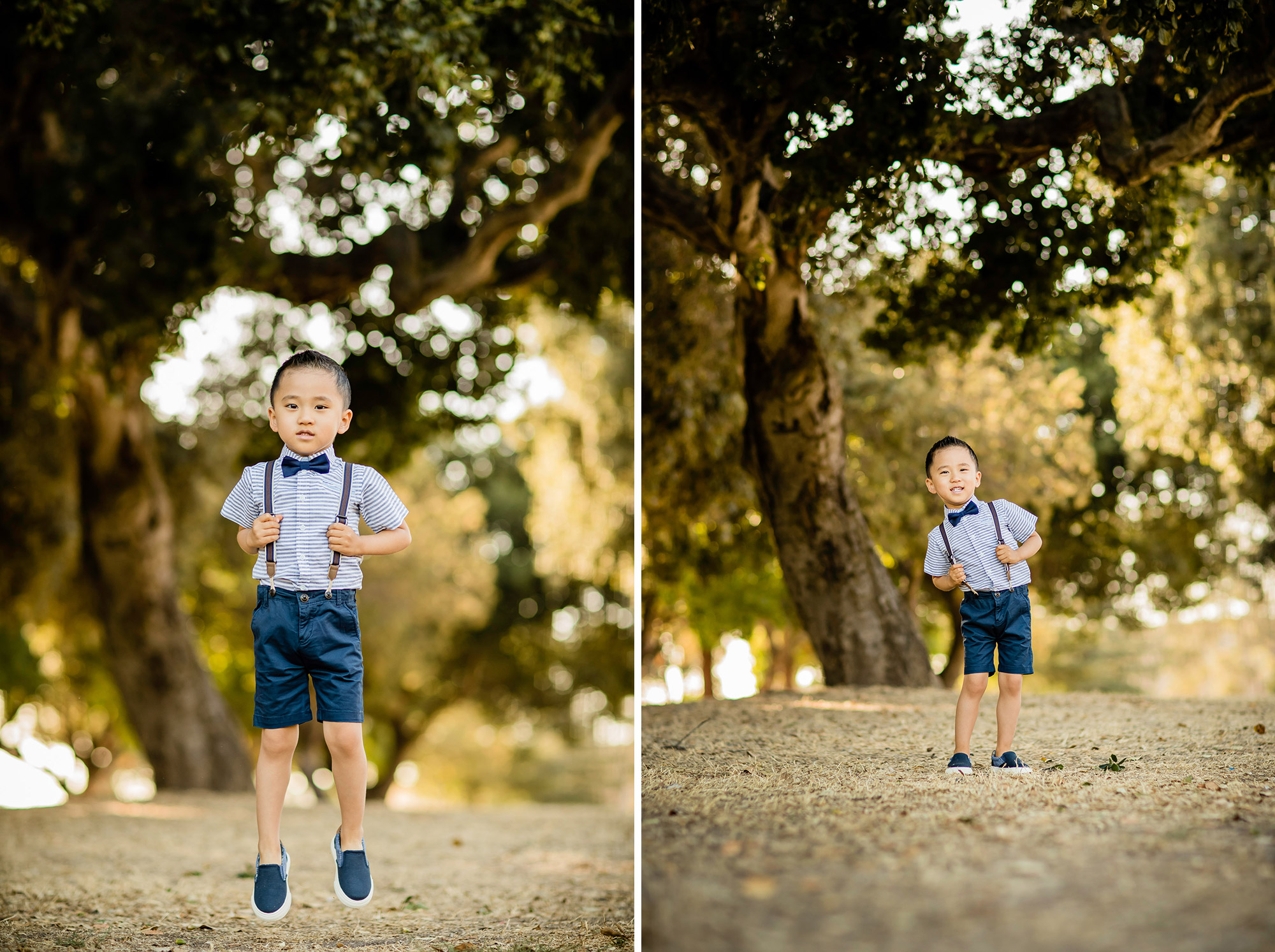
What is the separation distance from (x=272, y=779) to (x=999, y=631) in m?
2.67

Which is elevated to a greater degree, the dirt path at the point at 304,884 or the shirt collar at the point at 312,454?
the shirt collar at the point at 312,454

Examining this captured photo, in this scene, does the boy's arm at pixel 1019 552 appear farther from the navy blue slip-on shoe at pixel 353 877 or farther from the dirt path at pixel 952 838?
the navy blue slip-on shoe at pixel 353 877

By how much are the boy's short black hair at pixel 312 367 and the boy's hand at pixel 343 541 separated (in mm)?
479

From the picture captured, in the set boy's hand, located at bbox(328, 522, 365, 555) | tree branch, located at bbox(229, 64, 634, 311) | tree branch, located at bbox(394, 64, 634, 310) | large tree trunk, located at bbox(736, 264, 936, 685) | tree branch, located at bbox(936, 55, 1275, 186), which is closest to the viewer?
boy's hand, located at bbox(328, 522, 365, 555)

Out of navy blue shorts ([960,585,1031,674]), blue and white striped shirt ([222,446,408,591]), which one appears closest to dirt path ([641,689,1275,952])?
navy blue shorts ([960,585,1031,674])

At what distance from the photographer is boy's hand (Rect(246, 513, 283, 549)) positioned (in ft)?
11.3

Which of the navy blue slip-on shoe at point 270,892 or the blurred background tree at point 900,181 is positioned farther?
the blurred background tree at point 900,181

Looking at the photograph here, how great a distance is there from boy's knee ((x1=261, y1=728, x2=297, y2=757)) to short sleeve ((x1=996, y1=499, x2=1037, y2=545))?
267cm

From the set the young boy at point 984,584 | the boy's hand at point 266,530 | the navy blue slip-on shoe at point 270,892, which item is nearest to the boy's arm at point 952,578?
the young boy at point 984,584

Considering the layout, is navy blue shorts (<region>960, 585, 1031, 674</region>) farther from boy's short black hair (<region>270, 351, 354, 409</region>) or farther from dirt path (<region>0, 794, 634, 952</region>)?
boy's short black hair (<region>270, 351, 354, 409</region>)

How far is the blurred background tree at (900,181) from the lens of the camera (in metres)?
4.48

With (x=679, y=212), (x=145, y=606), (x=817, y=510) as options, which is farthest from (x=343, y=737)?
(x=145, y=606)

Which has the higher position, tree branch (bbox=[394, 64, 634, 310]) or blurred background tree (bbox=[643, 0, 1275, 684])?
tree branch (bbox=[394, 64, 634, 310])

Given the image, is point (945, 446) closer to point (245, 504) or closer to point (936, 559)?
point (936, 559)
